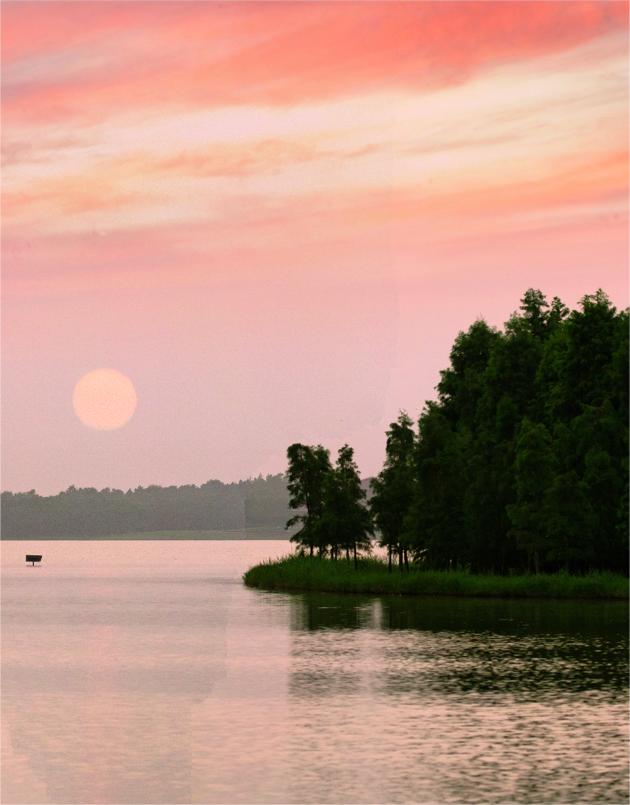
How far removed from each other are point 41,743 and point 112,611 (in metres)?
66.6

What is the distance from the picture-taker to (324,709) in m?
44.8

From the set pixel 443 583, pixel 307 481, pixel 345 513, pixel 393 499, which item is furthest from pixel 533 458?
pixel 307 481

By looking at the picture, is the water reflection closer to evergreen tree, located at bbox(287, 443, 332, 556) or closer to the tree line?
the tree line

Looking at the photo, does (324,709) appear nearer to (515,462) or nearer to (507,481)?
(515,462)

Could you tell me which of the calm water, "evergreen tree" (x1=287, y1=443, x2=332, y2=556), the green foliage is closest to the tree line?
the green foliage

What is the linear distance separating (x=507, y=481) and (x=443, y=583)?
9.81m

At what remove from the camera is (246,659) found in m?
62.2

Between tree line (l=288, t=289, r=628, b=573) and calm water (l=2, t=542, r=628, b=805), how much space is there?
16954mm

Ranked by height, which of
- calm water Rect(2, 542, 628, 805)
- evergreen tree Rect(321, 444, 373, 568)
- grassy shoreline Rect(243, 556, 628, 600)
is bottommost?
calm water Rect(2, 542, 628, 805)

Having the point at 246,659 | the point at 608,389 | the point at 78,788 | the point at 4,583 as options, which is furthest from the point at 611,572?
the point at 4,583

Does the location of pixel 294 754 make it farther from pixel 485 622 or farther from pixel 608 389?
pixel 608 389

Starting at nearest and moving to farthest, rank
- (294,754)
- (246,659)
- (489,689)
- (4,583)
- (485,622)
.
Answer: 1. (294,754)
2. (489,689)
3. (246,659)
4. (485,622)
5. (4,583)

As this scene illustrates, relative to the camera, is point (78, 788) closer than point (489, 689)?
Yes

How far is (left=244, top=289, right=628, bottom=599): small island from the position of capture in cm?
10219
